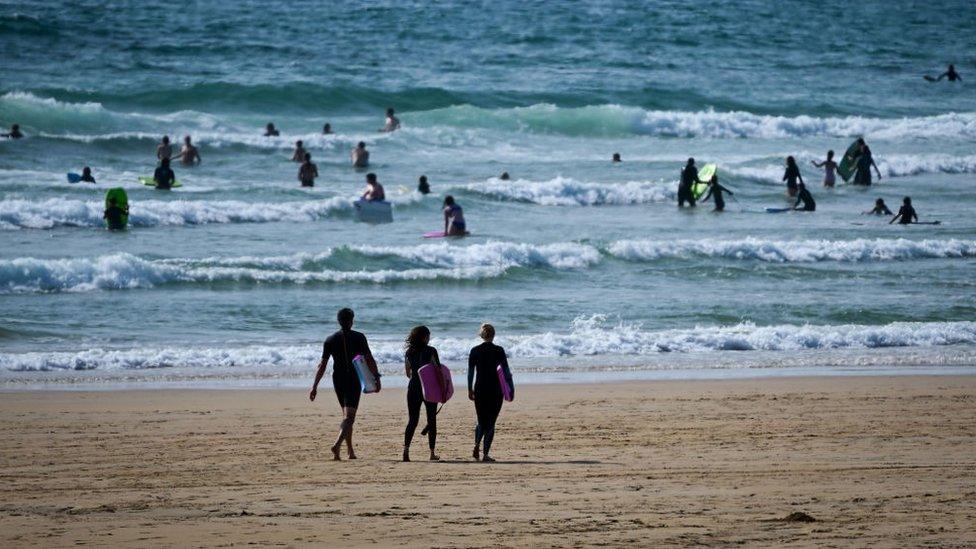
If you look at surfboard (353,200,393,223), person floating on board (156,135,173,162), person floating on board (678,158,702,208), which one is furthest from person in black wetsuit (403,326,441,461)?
person floating on board (156,135,173,162)

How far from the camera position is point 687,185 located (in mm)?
25766

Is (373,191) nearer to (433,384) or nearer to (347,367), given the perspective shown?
(347,367)

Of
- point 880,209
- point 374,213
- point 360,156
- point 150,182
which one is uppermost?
point 360,156

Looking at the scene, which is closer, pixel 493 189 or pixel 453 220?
pixel 453 220

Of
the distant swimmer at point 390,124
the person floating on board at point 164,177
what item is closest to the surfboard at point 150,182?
the person floating on board at point 164,177

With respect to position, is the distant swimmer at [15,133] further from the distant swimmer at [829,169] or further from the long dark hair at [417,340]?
the long dark hair at [417,340]

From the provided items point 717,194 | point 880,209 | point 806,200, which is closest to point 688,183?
point 717,194

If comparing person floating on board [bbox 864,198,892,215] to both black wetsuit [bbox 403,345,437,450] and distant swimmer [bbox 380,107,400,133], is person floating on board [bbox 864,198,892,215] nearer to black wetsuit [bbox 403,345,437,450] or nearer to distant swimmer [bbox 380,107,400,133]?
Result: distant swimmer [bbox 380,107,400,133]

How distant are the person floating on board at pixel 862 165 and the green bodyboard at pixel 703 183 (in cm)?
409

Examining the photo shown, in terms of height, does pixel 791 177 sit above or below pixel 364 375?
above

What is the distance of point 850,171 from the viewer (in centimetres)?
2869

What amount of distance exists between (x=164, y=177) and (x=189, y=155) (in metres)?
3.11

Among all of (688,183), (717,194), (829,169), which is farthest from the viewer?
(829,169)

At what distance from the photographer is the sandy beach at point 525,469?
646 centimetres
